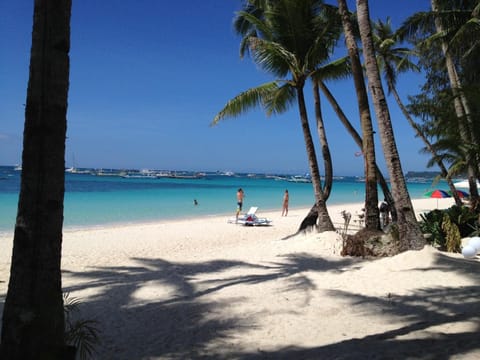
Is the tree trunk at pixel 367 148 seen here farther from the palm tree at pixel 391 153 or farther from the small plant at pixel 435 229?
the small plant at pixel 435 229

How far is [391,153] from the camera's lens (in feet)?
24.1

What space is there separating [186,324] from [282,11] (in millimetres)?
9252

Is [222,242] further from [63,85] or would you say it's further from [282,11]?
[63,85]

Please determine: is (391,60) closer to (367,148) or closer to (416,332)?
(367,148)

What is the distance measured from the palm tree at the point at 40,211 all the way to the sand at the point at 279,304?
1.13 m

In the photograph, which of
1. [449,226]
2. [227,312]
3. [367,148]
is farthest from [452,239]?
[227,312]

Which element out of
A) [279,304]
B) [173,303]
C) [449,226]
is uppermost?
[449,226]

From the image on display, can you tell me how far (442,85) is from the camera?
18.2m

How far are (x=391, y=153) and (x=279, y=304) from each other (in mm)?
4277

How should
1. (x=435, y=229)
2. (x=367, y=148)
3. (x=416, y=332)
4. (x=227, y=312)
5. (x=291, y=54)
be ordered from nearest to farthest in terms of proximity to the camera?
(x=416, y=332) → (x=227, y=312) → (x=367, y=148) → (x=435, y=229) → (x=291, y=54)

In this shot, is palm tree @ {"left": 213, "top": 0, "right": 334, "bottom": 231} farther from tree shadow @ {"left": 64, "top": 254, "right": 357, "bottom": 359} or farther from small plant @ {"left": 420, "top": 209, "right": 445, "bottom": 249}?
tree shadow @ {"left": 64, "top": 254, "right": 357, "bottom": 359}

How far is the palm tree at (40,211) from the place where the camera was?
2.57 meters

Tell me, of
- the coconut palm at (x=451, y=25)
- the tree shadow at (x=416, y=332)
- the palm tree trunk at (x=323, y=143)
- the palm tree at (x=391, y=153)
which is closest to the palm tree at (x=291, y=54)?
the palm tree trunk at (x=323, y=143)

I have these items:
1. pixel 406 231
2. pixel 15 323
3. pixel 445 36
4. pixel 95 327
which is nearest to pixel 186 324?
pixel 95 327
